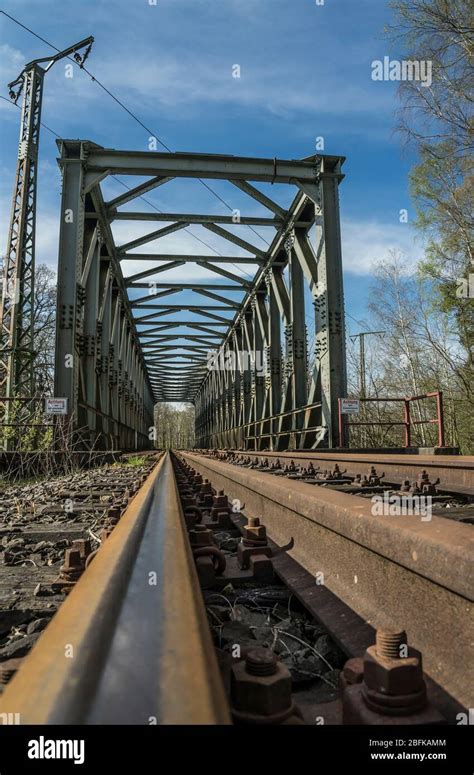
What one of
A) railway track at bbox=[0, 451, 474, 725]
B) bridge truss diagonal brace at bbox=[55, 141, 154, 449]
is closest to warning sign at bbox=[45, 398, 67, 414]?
bridge truss diagonal brace at bbox=[55, 141, 154, 449]

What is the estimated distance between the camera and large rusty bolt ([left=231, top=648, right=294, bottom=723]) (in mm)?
887

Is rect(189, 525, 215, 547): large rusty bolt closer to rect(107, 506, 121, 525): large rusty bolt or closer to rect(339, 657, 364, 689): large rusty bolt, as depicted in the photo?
rect(107, 506, 121, 525): large rusty bolt

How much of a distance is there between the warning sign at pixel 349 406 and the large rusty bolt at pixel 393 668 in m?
8.43

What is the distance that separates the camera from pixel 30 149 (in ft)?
53.3

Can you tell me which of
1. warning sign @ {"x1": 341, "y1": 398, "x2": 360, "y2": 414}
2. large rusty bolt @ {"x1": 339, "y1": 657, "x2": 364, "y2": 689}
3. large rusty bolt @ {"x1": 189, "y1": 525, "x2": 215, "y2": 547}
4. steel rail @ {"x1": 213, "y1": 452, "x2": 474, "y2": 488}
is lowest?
large rusty bolt @ {"x1": 339, "y1": 657, "x2": 364, "y2": 689}

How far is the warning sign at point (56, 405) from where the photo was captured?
915cm

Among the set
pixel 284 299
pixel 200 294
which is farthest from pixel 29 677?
pixel 200 294

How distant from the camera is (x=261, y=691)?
0.89 meters

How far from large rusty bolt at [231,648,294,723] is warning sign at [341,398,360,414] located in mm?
8526

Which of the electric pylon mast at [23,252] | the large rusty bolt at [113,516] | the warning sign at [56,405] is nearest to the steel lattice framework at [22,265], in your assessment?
the electric pylon mast at [23,252]

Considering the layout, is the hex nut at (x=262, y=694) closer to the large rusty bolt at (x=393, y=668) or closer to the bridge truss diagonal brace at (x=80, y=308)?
the large rusty bolt at (x=393, y=668)

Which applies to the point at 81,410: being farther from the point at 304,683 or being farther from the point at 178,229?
the point at 304,683

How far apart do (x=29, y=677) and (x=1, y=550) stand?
84.5 inches
